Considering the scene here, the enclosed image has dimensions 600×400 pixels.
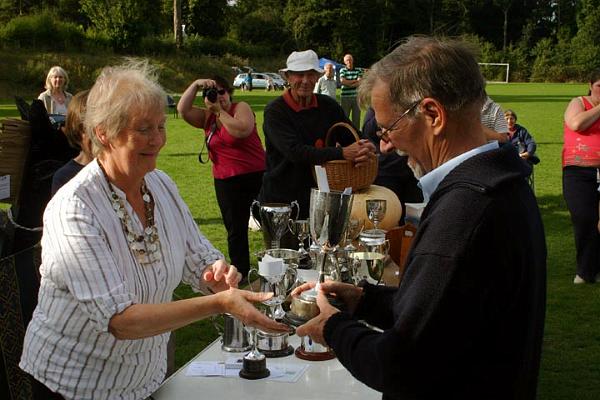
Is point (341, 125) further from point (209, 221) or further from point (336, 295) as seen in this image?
point (209, 221)

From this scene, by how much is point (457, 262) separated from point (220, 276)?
1.08 m

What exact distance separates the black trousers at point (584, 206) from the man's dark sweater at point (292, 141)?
2.30 metres

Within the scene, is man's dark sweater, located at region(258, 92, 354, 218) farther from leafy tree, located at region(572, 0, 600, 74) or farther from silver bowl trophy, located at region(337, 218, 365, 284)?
leafy tree, located at region(572, 0, 600, 74)

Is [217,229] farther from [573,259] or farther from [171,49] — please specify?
[171,49]

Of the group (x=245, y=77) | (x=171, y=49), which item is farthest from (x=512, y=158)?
(x=171, y=49)

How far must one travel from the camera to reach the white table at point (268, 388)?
220 cm

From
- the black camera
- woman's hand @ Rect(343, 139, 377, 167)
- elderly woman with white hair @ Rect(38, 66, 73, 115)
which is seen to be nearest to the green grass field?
the black camera

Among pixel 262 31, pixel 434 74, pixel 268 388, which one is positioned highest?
pixel 262 31

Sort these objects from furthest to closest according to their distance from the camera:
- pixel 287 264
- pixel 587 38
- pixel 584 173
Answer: pixel 587 38 → pixel 584 173 → pixel 287 264

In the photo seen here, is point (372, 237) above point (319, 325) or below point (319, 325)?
below

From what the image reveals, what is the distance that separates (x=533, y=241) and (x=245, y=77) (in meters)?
42.4

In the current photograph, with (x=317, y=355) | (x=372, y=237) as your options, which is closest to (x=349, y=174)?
(x=372, y=237)

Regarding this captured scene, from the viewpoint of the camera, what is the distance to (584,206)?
625 cm

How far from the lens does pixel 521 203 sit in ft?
5.09
